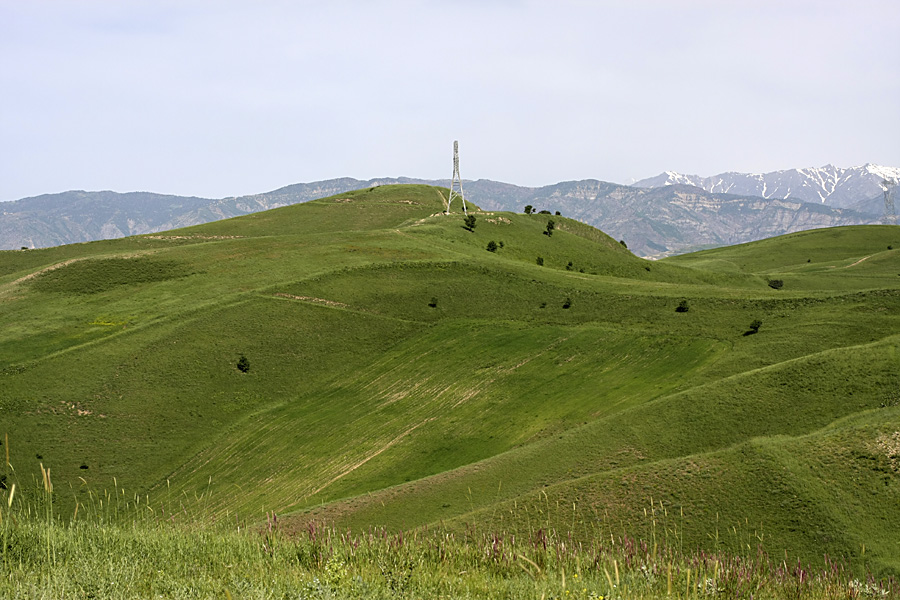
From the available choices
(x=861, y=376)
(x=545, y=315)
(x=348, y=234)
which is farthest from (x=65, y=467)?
(x=348, y=234)

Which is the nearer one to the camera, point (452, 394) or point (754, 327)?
point (452, 394)

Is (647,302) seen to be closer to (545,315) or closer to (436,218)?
(545,315)

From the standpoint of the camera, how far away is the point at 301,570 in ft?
36.8

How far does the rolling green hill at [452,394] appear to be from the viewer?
98.0 feet

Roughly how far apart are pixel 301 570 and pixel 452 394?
48.9m

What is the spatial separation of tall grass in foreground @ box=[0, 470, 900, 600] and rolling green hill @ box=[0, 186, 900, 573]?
1578 mm

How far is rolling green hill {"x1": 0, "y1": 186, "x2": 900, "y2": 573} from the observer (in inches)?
1176

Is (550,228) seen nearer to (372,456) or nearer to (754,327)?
(754,327)

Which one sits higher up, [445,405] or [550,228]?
[550,228]

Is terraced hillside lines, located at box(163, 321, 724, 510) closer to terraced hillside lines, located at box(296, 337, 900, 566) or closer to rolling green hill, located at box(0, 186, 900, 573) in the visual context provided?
rolling green hill, located at box(0, 186, 900, 573)

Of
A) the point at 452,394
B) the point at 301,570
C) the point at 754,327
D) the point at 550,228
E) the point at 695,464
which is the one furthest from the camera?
the point at 550,228

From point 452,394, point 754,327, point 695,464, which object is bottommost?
point 452,394

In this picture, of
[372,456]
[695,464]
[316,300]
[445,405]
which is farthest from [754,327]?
[316,300]

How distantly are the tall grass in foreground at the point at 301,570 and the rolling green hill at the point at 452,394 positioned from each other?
1.58 metres
